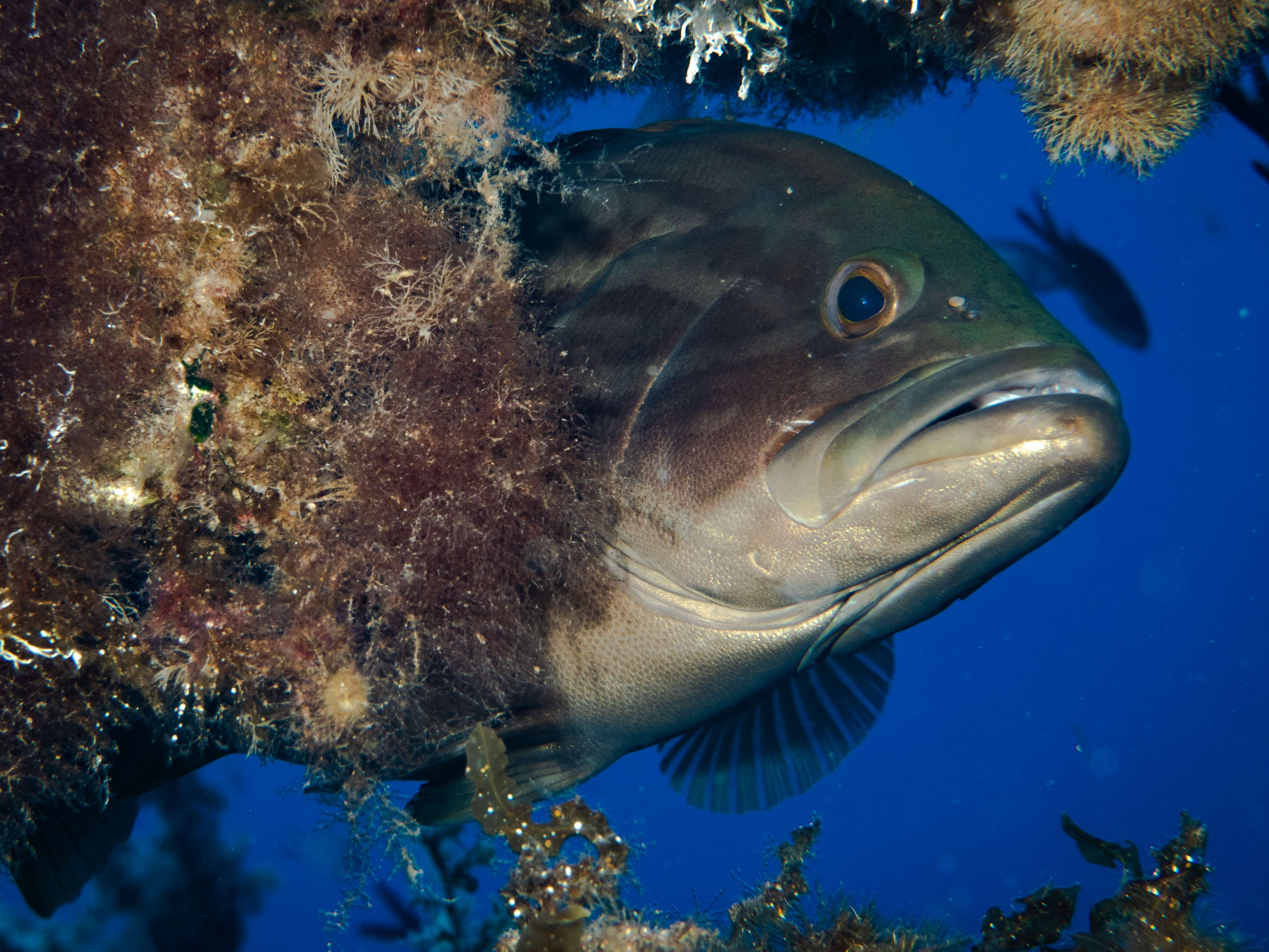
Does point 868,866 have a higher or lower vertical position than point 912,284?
lower

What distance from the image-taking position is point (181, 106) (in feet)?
6.07

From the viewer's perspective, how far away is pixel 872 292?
2.19m

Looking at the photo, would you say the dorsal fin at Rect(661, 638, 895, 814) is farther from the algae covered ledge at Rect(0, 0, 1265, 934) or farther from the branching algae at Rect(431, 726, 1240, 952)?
the algae covered ledge at Rect(0, 0, 1265, 934)

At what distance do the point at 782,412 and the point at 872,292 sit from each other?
0.57m

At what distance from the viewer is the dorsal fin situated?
3762 mm

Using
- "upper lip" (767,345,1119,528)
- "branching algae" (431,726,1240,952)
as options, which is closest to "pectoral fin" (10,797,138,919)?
"branching algae" (431,726,1240,952)

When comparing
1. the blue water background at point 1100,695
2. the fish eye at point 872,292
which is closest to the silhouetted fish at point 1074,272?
the fish eye at point 872,292

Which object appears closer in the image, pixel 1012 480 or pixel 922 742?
pixel 1012 480

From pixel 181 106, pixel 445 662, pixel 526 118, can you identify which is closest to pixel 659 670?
pixel 445 662

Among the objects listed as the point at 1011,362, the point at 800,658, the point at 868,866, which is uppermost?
the point at 1011,362

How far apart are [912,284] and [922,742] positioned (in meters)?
54.9

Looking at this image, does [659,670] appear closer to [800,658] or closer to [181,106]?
[800,658]

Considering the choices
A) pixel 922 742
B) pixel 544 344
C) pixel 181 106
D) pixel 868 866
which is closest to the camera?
pixel 181 106

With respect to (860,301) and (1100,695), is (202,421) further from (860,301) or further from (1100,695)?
(1100,695)
